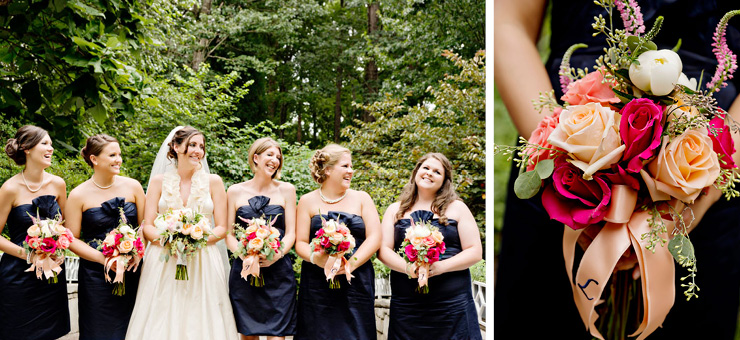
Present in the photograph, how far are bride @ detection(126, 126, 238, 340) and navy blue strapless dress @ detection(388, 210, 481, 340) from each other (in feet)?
3.42

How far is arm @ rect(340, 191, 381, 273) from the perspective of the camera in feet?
9.52

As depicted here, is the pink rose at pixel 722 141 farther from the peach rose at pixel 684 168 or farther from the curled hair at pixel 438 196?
the curled hair at pixel 438 196

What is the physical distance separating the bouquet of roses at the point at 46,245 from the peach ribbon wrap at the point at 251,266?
39.4 inches

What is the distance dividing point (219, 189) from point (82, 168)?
5738 millimetres

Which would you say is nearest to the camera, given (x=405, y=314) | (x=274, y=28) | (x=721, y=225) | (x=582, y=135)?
(x=582, y=135)

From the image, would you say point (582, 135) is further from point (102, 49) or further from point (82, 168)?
point (82, 168)

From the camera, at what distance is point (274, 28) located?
10.1 metres

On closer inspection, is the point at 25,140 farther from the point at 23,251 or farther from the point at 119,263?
the point at 119,263

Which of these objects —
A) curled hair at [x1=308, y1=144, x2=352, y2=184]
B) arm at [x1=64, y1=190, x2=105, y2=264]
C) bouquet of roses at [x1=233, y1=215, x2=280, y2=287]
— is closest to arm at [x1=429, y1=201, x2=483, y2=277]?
curled hair at [x1=308, y1=144, x2=352, y2=184]

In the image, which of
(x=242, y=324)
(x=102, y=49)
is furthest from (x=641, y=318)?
(x=102, y=49)

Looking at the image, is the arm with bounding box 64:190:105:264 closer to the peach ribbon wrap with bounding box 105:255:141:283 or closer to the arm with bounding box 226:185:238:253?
the peach ribbon wrap with bounding box 105:255:141:283

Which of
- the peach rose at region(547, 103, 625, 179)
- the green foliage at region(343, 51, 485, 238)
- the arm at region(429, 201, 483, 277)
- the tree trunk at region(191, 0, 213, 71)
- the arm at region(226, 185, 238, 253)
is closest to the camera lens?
the peach rose at region(547, 103, 625, 179)

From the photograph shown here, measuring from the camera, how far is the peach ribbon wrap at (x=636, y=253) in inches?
49.9

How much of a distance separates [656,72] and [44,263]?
3112 millimetres
